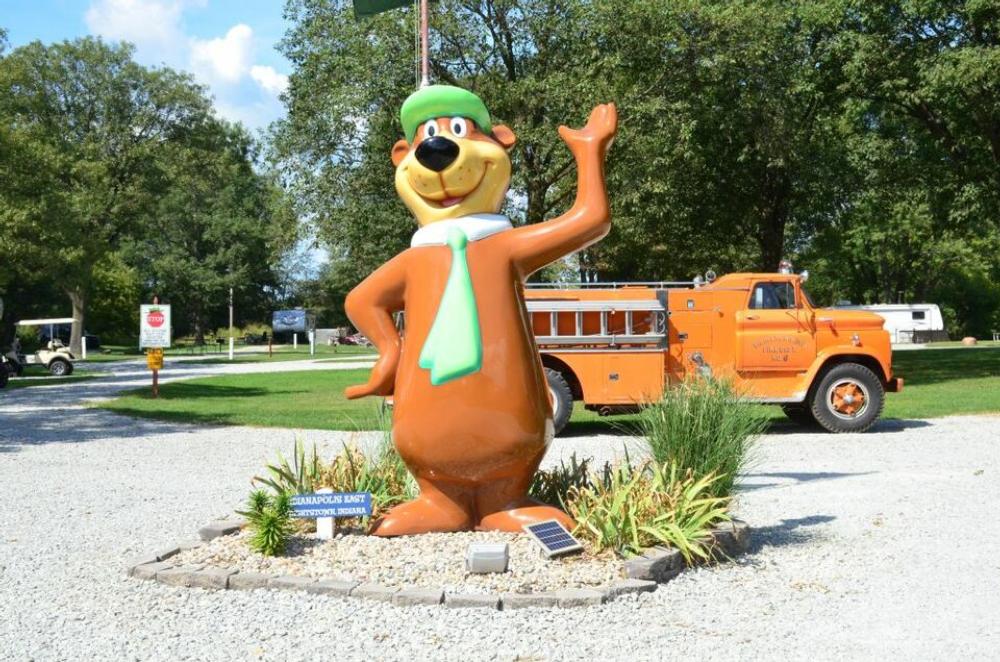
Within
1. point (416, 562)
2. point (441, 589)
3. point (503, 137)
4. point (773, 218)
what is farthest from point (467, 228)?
point (773, 218)

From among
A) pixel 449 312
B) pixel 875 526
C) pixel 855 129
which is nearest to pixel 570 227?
pixel 449 312

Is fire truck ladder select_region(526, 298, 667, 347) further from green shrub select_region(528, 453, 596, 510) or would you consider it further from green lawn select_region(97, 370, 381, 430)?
green shrub select_region(528, 453, 596, 510)

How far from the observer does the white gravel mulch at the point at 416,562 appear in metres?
5.18

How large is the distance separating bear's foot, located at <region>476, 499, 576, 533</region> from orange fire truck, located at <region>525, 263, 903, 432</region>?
6139 millimetres

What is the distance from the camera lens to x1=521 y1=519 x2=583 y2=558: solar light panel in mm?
5492

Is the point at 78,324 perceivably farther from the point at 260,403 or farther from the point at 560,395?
the point at 560,395

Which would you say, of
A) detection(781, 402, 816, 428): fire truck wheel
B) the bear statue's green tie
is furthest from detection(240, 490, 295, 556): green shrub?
detection(781, 402, 816, 428): fire truck wheel

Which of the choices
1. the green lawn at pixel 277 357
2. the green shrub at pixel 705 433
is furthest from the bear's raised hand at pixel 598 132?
the green lawn at pixel 277 357

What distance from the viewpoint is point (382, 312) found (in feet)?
21.0

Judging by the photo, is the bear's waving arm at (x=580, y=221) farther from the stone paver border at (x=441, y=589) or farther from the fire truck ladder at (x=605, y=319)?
the fire truck ladder at (x=605, y=319)

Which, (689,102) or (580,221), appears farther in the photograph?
(689,102)

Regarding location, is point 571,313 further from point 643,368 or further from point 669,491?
point 669,491

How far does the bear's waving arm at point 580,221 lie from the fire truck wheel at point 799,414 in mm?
8554

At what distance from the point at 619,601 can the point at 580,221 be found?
7.60 ft
